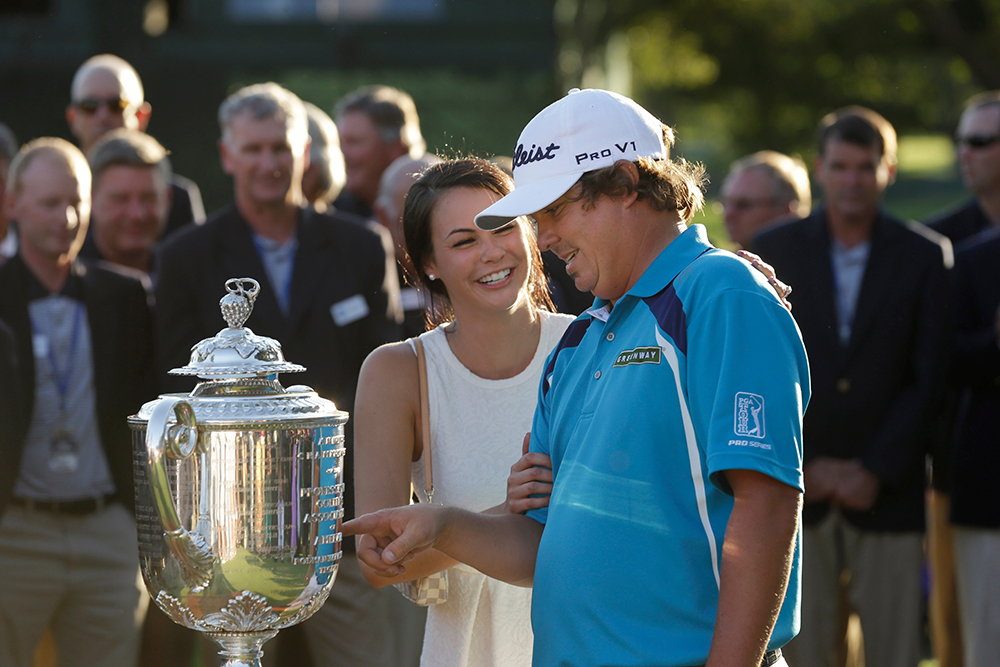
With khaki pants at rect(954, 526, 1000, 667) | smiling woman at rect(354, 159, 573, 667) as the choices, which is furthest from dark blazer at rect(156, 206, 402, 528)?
khaki pants at rect(954, 526, 1000, 667)

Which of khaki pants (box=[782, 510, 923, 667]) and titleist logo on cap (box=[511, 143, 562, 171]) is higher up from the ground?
titleist logo on cap (box=[511, 143, 562, 171])

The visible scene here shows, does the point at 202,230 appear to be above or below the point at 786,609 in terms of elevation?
above

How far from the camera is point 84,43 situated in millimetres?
12398

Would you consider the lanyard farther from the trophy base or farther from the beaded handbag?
the trophy base

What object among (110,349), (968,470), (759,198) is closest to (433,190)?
(110,349)

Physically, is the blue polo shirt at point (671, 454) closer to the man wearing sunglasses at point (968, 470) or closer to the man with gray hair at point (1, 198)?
the man wearing sunglasses at point (968, 470)

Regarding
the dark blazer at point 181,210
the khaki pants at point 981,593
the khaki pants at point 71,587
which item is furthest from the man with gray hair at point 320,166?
the khaki pants at point 981,593

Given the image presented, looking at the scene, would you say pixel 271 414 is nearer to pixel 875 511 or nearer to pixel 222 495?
pixel 222 495

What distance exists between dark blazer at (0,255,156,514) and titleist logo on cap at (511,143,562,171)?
238cm

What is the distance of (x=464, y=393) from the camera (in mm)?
2539

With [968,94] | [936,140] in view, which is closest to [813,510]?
[968,94]

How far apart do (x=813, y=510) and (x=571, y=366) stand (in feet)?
8.47

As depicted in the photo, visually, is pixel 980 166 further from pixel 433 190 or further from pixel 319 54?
pixel 319 54

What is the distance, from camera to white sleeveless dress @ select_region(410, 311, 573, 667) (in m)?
2.45
